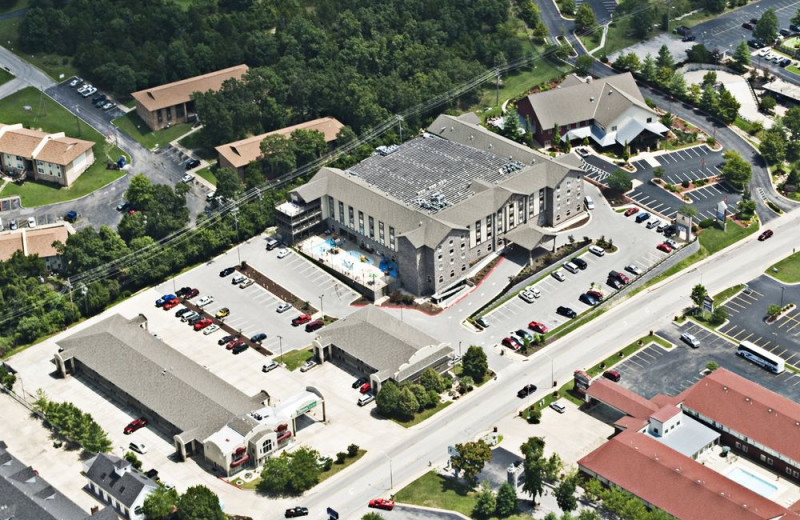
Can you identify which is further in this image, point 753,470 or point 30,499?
point 753,470

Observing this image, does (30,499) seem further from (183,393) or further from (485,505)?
(485,505)

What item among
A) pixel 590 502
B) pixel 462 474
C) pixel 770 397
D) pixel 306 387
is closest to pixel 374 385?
pixel 306 387

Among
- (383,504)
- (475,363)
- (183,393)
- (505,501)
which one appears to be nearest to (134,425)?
(183,393)

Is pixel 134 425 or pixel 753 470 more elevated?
pixel 134 425

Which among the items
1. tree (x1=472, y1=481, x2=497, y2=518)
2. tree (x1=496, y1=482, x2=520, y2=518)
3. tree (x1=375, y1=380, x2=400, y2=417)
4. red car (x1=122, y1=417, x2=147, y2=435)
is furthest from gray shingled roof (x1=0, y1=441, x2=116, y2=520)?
tree (x1=496, y1=482, x2=520, y2=518)

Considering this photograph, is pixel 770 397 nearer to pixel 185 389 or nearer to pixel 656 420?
pixel 656 420

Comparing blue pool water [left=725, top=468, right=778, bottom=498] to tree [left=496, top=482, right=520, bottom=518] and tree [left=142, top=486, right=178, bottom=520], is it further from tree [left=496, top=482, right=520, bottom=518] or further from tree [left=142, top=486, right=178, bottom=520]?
tree [left=142, top=486, right=178, bottom=520]
